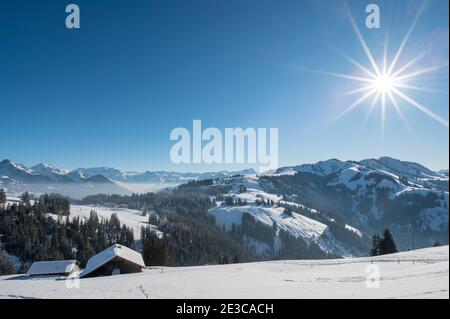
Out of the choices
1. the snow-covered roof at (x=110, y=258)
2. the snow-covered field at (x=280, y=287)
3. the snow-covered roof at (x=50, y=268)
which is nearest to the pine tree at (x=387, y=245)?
the snow-covered field at (x=280, y=287)

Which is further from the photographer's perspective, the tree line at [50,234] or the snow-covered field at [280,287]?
the tree line at [50,234]

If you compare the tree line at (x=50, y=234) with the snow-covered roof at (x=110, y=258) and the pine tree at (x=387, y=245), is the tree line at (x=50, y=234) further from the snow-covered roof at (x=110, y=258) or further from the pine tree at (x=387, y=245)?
the pine tree at (x=387, y=245)

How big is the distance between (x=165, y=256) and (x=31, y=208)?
4786 inches

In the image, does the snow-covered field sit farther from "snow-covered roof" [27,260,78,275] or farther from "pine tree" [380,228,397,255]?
"snow-covered roof" [27,260,78,275]

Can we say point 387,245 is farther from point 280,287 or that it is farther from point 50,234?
point 50,234

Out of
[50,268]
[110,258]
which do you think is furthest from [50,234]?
[110,258]

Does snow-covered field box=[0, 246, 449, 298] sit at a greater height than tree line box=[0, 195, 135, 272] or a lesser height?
greater

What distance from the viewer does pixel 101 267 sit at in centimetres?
4906

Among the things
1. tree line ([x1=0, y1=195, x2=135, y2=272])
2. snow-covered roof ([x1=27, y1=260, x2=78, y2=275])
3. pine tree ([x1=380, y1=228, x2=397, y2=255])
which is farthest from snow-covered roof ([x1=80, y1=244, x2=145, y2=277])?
tree line ([x1=0, y1=195, x2=135, y2=272])

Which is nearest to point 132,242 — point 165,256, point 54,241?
point 54,241

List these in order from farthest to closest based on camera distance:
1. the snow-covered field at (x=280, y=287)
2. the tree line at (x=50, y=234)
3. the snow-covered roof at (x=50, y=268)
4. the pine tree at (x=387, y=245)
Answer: the tree line at (x=50, y=234) → the pine tree at (x=387, y=245) → the snow-covered roof at (x=50, y=268) → the snow-covered field at (x=280, y=287)

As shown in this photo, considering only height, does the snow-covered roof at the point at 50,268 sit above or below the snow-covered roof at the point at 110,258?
below

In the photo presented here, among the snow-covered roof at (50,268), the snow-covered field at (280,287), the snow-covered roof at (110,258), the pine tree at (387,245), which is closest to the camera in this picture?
the snow-covered field at (280,287)
